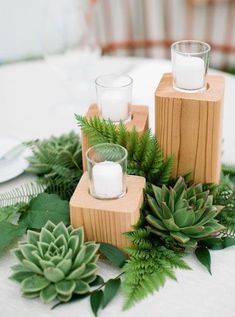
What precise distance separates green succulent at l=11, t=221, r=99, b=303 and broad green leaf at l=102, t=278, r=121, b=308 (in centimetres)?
3

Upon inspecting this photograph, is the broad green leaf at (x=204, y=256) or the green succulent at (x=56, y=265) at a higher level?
the green succulent at (x=56, y=265)

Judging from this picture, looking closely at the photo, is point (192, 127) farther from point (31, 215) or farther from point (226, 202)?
point (31, 215)

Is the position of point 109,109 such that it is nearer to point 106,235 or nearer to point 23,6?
point 106,235

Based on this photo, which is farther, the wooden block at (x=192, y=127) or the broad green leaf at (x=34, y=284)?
the wooden block at (x=192, y=127)

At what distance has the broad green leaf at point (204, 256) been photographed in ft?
3.26

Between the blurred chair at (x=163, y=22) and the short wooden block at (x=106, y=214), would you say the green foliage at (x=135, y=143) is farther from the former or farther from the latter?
the blurred chair at (x=163, y=22)

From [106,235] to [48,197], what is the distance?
161mm

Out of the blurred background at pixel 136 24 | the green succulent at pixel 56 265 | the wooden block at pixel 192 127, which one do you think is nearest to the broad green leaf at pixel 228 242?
the wooden block at pixel 192 127

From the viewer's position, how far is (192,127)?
1.06 metres

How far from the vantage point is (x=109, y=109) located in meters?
1.10

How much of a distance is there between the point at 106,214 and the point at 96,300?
0.14 m

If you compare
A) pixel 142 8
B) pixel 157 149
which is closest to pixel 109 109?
pixel 157 149

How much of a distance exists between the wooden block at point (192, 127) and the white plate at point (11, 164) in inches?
13.9

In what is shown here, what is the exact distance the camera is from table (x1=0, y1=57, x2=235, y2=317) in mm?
915
